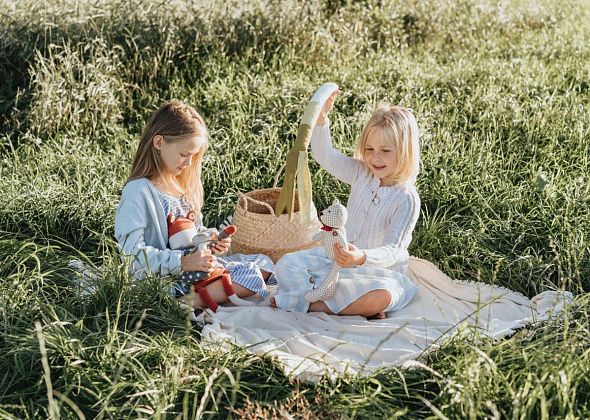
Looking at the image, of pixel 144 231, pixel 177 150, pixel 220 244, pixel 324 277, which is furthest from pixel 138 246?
Result: pixel 324 277

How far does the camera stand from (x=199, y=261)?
13.1 ft

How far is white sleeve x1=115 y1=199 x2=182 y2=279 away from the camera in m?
4.07

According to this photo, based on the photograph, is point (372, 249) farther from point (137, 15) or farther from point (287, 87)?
point (137, 15)

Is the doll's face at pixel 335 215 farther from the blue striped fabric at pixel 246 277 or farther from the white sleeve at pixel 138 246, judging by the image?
the white sleeve at pixel 138 246

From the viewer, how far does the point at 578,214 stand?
15.6 feet

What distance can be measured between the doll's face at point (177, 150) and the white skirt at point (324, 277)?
0.69 meters

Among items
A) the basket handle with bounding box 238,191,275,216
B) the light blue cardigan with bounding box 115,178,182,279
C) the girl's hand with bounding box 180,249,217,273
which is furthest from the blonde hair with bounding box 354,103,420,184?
the light blue cardigan with bounding box 115,178,182,279

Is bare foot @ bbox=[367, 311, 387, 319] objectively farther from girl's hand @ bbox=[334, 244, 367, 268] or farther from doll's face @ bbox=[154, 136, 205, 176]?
doll's face @ bbox=[154, 136, 205, 176]

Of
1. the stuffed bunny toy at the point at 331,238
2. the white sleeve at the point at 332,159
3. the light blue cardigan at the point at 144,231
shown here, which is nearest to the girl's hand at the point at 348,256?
the stuffed bunny toy at the point at 331,238

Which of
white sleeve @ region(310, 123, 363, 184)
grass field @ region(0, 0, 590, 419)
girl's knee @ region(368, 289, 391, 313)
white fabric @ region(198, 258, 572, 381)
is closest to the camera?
grass field @ region(0, 0, 590, 419)

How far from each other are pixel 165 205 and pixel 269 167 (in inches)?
51.0

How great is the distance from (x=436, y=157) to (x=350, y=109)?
1.00m

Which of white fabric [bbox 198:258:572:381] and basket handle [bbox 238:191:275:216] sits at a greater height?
basket handle [bbox 238:191:275:216]

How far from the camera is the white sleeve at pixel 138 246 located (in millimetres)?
4066
